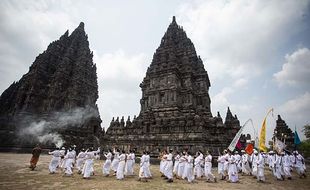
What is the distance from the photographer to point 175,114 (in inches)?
1246

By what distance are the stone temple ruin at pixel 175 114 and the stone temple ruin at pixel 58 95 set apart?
15.4 metres

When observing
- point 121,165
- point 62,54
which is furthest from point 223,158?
point 62,54

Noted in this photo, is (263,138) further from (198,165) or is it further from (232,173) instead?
(198,165)

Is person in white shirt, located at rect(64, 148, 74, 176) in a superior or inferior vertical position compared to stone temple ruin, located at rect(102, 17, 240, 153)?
inferior

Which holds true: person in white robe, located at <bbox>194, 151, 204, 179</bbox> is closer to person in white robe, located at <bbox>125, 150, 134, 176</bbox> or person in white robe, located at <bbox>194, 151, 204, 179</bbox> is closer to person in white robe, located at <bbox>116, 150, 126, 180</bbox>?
person in white robe, located at <bbox>125, 150, 134, 176</bbox>

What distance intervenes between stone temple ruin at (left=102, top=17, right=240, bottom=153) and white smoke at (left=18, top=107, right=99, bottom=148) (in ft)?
42.3

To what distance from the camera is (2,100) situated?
50.8 meters

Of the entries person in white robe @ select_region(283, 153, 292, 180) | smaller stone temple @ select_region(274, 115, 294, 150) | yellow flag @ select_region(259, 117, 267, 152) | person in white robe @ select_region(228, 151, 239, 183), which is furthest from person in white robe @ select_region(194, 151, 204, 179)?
smaller stone temple @ select_region(274, 115, 294, 150)

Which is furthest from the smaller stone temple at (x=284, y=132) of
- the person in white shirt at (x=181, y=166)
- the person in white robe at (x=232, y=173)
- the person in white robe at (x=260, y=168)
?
the person in white shirt at (x=181, y=166)

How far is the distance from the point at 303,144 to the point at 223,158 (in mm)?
45831

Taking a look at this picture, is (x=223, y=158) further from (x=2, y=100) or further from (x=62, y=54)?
(x=2, y=100)

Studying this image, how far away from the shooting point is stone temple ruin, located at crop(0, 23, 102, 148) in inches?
1575

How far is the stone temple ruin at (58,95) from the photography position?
131ft

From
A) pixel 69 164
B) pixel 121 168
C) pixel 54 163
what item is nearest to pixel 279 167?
pixel 121 168
